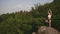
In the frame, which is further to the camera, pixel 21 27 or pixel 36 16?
pixel 36 16

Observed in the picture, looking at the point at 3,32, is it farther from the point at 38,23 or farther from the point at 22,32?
the point at 38,23

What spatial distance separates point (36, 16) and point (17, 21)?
2.35 meters

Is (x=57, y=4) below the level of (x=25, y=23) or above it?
above

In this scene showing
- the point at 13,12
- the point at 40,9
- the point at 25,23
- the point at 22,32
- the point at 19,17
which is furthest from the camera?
the point at 13,12

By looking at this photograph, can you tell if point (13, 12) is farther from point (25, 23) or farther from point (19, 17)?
point (25, 23)

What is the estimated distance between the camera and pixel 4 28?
1694cm

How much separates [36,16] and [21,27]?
3.01 meters

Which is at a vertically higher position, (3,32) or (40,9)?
(40,9)

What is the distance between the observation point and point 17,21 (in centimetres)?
1795

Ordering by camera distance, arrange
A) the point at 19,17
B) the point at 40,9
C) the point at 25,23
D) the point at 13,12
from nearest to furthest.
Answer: the point at 25,23
the point at 19,17
the point at 40,9
the point at 13,12

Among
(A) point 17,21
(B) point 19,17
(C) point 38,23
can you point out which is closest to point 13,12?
(B) point 19,17

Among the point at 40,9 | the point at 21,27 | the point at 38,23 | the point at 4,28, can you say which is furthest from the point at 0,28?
the point at 40,9

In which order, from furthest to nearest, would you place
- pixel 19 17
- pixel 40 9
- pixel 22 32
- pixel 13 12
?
pixel 13 12, pixel 40 9, pixel 19 17, pixel 22 32

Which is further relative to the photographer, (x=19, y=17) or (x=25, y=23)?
(x=19, y=17)
